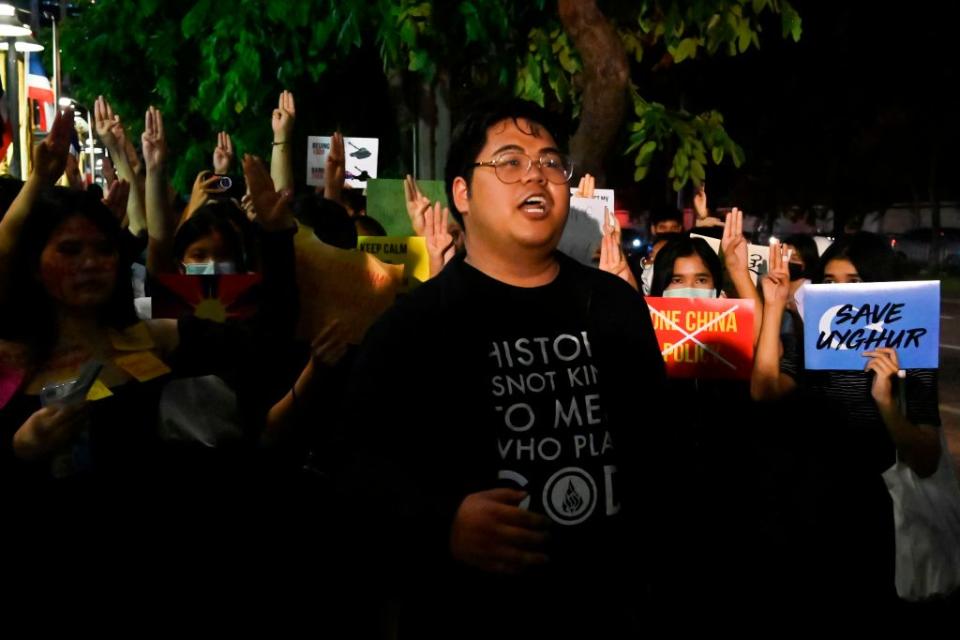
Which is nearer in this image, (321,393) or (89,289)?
(89,289)

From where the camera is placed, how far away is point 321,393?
4.39 m

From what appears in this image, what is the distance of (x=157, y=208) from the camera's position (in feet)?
16.8

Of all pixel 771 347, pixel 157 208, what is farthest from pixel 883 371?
pixel 157 208

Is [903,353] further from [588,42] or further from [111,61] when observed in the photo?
[111,61]

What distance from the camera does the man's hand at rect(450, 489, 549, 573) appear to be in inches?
82.0

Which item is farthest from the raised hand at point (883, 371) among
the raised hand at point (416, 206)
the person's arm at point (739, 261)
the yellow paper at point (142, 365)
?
the yellow paper at point (142, 365)

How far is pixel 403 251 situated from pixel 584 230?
0.94 metres

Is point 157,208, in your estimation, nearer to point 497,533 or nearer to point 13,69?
point 497,533

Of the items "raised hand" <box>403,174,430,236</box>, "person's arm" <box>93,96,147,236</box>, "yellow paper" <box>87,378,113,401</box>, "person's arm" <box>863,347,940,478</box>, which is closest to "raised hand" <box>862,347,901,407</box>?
"person's arm" <box>863,347,940,478</box>

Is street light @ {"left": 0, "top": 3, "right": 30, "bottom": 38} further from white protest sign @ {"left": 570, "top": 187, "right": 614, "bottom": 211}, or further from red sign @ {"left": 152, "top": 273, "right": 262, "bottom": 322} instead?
red sign @ {"left": 152, "top": 273, "right": 262, "bottom": 322}

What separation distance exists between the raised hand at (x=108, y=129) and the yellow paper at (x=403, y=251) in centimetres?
123

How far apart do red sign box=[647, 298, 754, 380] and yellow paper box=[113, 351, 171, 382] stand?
7.72 ft

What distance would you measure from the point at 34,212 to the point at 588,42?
6472 millimetres

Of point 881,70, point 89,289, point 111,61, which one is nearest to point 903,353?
point 89,289
